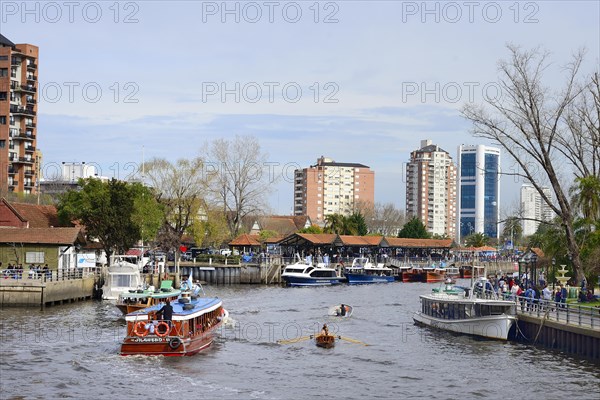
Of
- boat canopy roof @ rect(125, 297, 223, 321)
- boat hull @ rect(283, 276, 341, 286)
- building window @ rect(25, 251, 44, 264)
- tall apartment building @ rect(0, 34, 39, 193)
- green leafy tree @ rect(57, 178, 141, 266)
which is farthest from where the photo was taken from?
tall apartment building @ rect(0, 34, 39, 193)

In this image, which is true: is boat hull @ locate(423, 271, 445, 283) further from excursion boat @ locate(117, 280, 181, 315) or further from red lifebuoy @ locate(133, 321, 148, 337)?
red lifebuoy @ locate(133, 321, 148, 337)

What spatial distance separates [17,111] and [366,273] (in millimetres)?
55126

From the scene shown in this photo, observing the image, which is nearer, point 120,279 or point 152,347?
point 152,347

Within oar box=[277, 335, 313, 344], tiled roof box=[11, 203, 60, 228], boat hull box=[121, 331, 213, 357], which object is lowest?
oar box=[277, 335, 313, 344]

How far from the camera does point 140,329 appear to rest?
129ft

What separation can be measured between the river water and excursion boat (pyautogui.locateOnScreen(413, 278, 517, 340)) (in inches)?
30.2

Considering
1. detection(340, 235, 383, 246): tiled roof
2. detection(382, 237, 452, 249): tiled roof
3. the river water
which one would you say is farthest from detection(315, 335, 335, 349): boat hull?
detection(382, 237, 452, 249): tiled roof

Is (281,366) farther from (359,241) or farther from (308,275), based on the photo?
A: (359,241)

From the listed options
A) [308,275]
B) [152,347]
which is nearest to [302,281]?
[308,275]

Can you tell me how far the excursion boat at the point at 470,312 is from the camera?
4697 centimetres

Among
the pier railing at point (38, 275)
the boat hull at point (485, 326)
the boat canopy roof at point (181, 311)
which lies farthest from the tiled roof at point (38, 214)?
the boat hull at point (485, 326)

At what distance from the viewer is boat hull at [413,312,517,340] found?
46.7m

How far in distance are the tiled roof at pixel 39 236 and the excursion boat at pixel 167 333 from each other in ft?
99.7

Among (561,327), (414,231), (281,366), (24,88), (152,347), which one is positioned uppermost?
(24,88)
